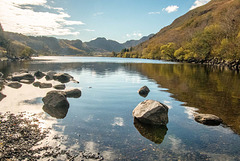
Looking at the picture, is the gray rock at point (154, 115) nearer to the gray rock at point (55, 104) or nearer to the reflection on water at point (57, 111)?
the reflection on water at point (57, 111)

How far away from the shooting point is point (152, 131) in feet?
45.8

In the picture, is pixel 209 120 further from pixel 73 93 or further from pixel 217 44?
pixel 217 44

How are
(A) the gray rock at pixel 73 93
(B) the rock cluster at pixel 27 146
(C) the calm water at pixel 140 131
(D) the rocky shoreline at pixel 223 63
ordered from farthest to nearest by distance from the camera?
1. (D) the rocky shoreline at pixel 223 63
2. (A) the gray rock at pixel 73 93
3. (C) the calm water at pixel 140 131
4. (B) the rock cluster at pixel 27 146

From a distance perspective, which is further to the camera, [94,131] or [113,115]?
[113,115]

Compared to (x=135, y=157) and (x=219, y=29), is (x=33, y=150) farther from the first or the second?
(x=219, y=29)

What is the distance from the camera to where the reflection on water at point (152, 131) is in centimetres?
1275

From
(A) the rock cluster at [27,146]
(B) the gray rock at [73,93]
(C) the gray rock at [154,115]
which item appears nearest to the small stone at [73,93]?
(B) the gray rock at [73,93]

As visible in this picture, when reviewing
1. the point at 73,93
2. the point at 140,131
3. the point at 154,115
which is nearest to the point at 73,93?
the point at 73,93

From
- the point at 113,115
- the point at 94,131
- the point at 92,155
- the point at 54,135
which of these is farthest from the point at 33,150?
the point at 113,115

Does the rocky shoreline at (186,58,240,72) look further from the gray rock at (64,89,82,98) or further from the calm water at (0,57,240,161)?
the gray rock at (64,89,82,98)

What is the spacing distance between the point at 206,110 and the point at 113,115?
10.1 m

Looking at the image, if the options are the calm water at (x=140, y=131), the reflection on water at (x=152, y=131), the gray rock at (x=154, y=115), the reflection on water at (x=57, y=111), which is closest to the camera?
the calm water at (x=140, y=131)

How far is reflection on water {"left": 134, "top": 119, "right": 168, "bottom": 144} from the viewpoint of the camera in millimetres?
12750

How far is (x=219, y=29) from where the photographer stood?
298 ft
